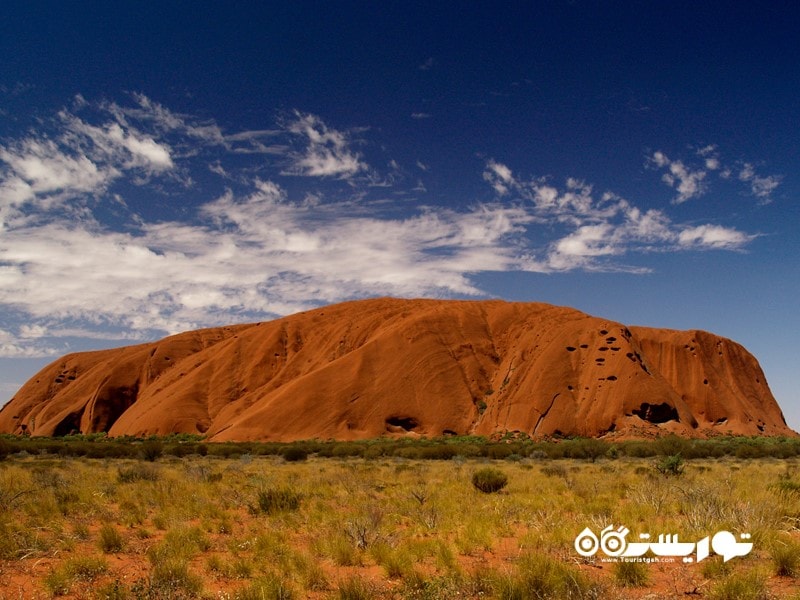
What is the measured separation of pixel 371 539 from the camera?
974 centimetres

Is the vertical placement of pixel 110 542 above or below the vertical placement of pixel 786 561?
below

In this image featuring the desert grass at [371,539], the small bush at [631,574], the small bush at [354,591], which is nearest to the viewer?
the small bush at [354,591]

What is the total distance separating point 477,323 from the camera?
76125 millimetres

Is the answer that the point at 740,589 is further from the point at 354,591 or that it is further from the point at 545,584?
the point at 354,591

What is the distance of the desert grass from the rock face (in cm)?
4441

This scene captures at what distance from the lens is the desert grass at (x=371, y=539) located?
711cm

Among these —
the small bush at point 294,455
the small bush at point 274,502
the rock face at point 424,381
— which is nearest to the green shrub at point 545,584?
the small bush at point 274,502

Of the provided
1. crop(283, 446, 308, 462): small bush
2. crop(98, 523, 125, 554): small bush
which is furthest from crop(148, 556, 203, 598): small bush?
crop(283, 446, 308, 462): small bush
